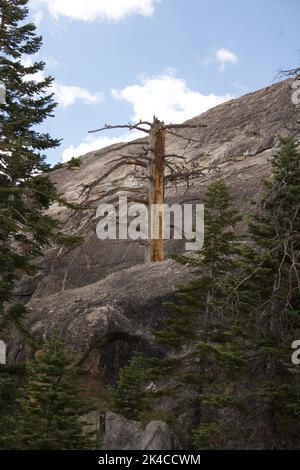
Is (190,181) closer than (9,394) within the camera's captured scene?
No

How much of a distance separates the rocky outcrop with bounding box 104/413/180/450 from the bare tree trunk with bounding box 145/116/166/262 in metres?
10.4

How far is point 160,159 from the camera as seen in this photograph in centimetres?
2270

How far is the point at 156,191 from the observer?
22453 millimetres

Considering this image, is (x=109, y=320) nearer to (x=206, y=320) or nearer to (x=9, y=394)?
(x=9, y=394)

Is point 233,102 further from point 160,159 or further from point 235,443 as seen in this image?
point 235,443

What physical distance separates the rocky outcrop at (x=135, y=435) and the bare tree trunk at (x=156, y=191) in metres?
10.4

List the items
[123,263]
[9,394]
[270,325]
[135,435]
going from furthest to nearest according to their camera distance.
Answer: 1. [123,263]
2. [9,394]
3. [135,435]
4. [270,325]

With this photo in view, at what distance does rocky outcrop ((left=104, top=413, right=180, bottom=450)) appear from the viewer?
10.5m

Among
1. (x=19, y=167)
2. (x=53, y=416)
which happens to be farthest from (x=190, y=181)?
(x=53, y=416)

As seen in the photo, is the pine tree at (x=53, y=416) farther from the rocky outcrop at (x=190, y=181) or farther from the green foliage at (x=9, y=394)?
the rocky outcrop at (x=190, y=181)

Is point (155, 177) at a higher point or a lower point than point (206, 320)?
Answer: higher

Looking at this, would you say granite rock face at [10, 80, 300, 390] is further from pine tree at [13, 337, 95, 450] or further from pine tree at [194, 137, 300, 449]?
pine tree at [13, 337, 95, 450]

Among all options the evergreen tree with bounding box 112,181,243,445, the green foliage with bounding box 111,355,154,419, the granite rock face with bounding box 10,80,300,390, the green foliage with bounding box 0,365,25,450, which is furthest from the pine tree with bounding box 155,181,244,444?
the green foliage with bounding box 0,365,25,450

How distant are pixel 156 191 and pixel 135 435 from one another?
41.7ft
